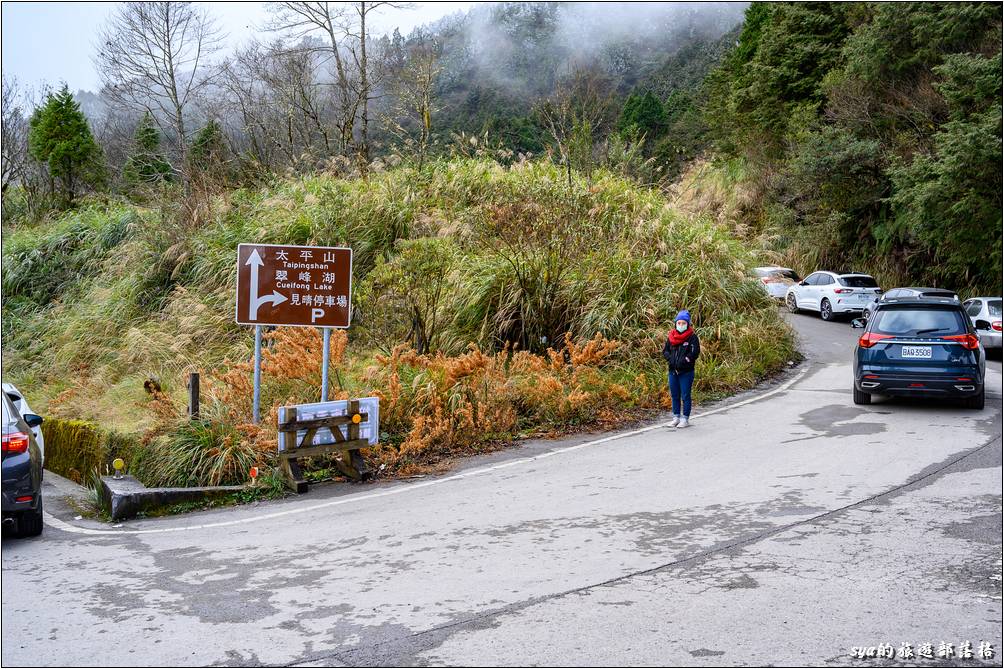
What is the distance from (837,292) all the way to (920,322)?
14.6 meters

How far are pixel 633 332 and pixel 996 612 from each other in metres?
10.0

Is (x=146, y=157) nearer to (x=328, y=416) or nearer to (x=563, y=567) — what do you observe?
(x=328, y=416)

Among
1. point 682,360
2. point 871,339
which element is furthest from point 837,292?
point 682,360

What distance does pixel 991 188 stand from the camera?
22.5 m

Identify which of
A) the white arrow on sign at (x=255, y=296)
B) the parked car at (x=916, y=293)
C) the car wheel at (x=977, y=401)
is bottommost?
the car wheel at (x=977, y=401)

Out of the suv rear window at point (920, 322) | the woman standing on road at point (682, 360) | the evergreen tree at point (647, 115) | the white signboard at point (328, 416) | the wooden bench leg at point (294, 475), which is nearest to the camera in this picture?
the wooden bench leg at point (294, 475)

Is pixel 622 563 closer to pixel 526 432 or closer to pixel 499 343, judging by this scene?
pixel 526 432

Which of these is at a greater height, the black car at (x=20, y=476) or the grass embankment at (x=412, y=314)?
the grass embankment at (x=412, y=314)

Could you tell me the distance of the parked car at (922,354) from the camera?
40.5ft

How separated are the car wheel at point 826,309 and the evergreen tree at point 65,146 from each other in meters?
26.5

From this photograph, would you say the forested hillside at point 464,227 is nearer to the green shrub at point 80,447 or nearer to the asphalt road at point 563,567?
the green shrub at point 80,447

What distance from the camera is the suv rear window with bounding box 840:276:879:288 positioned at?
2669 centimetres

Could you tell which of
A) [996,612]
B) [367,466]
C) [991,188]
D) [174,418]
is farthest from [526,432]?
[991,188]

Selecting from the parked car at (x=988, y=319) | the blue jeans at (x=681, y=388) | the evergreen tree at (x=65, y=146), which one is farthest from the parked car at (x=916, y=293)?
the evergreen tree at (x=65, y=146)
